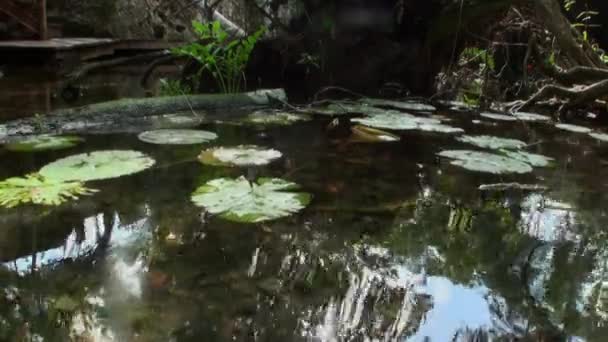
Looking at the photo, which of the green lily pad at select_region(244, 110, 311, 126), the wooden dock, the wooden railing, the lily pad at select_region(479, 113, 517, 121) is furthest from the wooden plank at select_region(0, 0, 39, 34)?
the lily pad at select_region(479, 113, 517, 121)

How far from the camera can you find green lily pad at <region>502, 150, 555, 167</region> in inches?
106

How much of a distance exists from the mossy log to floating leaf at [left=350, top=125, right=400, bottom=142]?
1156 mm

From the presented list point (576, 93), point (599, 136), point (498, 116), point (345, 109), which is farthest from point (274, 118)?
point (576, 93)

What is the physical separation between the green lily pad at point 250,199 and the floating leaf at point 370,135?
1075 millimetres

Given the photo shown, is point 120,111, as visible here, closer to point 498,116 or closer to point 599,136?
point 498,116

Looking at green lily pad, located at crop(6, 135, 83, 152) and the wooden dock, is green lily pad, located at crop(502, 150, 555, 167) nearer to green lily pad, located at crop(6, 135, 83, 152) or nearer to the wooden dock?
→ green lily pad, located at crop(6, 135, 83, 152)

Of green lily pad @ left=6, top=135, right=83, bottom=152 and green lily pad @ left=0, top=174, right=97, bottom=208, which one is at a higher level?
green lily pad @ left=6, top=135, right=83, bottom=152

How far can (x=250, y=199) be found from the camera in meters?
1.89

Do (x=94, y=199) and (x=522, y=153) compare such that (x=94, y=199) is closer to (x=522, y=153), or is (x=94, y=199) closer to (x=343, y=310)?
(x=343, y=310)

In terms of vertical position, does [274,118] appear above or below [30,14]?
below

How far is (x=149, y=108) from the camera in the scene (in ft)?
11.5

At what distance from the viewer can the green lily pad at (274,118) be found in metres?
3.51

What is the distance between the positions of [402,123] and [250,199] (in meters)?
1.80

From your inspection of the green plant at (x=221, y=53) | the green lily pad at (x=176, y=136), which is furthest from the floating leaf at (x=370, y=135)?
the green plant at (x=221, y=53)
